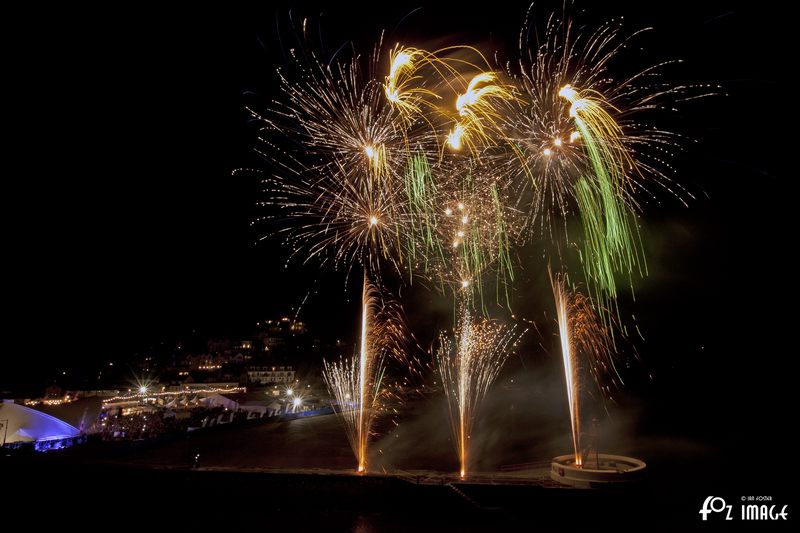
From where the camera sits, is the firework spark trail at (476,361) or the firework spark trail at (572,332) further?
the firework spark trail at (476,361)

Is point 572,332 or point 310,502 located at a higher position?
point 572,332

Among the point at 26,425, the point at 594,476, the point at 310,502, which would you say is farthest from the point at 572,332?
the point at 26,425

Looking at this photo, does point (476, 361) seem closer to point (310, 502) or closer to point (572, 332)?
point (572, 332)

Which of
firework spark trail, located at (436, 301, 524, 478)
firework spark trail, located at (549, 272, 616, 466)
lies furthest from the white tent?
firework spark trail, located at (549, 272, 616, 466)

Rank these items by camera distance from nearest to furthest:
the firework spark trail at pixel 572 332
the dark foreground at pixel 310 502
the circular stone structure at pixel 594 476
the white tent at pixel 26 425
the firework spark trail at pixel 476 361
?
the dark foreground at pixel 310 502
the circular stone structure at pixel 594 476
the firework spark trail at pixel 572 332
the white tent at pixel 26 425
the firework spark trail at pixel 476 361

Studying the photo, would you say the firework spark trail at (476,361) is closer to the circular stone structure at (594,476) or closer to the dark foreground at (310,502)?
the circular stone structure at (594,476)

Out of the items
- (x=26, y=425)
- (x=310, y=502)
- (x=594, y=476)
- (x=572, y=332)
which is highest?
(x=572, y=332)

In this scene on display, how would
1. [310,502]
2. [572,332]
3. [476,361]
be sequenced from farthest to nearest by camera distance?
1. [476,361]
2. [572,332]
3. [310,502]

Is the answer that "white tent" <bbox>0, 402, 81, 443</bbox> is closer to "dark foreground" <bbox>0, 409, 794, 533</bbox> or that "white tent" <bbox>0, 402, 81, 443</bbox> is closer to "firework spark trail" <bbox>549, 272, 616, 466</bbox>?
"dark foreground" <bbox>0, 409, 794, 533</bbox>

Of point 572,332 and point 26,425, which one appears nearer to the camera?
point 572,332

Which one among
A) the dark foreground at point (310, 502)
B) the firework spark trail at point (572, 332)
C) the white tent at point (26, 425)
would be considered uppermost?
the firework spark trail at point (572, 332)

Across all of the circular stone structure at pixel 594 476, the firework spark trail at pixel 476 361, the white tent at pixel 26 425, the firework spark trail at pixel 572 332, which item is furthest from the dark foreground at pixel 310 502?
the firework spark trail at pixel 476 361
